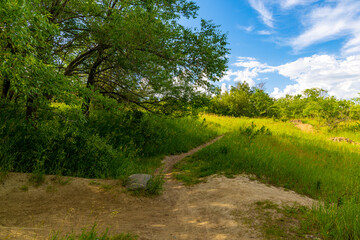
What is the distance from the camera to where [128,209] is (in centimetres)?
516

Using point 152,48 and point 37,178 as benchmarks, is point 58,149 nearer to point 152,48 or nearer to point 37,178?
point 37,178

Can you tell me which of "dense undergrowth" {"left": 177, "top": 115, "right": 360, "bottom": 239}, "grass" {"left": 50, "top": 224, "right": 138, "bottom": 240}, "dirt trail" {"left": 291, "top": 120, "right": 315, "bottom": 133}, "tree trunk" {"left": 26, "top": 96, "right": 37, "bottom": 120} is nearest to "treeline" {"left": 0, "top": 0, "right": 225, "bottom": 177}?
"tree trunk" {"left": 26, "top": 96, "right": 37, "bottom": 120}

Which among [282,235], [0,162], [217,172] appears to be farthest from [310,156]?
[0,162]

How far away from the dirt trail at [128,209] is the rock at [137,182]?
0.31 m

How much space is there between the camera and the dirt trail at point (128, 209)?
387 centimetres

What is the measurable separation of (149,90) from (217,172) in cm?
511

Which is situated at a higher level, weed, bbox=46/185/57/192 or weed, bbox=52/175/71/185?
weed, bbox=52/175/71/185

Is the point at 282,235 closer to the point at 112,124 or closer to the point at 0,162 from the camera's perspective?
the point at 0,162

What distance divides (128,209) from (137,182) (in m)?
1.18

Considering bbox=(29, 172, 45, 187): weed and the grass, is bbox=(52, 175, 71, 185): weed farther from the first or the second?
the grass

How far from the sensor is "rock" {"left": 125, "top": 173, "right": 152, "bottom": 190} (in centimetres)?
614

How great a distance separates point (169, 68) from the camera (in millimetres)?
8156

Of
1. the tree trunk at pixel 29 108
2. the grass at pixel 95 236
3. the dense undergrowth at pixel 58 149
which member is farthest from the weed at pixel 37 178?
the grass at pixel 95 236

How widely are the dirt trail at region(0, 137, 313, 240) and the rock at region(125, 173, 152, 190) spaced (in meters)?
0.31
